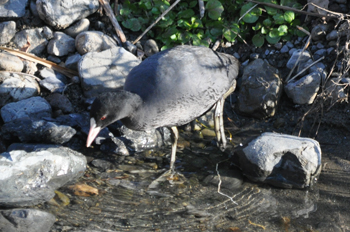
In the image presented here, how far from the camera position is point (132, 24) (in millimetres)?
6051

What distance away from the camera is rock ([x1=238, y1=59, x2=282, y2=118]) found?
5316 millimetres

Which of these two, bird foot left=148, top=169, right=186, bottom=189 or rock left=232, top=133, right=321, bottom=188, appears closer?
rock left=232, top=133, right=321, bottom=188

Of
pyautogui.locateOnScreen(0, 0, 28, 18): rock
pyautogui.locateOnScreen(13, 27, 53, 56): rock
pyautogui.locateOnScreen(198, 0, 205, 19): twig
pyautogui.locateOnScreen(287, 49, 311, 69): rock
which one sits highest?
pyautogui.locateOnScreen(0, 0, 28, 18): rock

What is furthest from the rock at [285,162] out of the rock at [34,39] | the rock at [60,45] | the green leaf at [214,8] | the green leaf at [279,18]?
the rock at [34,39]

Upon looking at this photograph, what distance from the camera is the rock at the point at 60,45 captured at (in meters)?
5.73

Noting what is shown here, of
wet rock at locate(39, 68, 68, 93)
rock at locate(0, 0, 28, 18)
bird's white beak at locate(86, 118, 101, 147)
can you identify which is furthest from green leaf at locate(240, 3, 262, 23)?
rock at locate(0, 0, 28, 18)

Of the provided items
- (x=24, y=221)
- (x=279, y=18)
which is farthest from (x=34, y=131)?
(x=279, y=18)

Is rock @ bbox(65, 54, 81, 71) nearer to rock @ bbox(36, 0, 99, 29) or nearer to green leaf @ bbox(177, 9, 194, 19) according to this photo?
rock @ bbox(36, 0, 99, 29)

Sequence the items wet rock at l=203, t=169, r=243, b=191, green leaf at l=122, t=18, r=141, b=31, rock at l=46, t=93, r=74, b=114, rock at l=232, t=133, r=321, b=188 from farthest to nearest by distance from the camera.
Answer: green leaf at l=122, t=18, r=141, b=31 → rock at l=46, t=93, r=74, b=114 → wet rock at l=203, t=169, r=243, b=191 → rock at l=232, t=133, r=321, b=188

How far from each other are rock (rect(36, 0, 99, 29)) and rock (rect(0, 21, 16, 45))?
0.42 meters

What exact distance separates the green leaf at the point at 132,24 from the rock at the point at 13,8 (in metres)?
1.43

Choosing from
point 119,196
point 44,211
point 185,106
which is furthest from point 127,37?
point 44,211

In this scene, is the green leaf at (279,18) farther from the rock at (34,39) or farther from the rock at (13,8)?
the rock at (13,8)

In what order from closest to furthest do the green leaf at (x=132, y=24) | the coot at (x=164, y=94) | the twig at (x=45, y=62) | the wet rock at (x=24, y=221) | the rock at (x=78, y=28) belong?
the wet rock at (x=24, y=221) → the coot at (x=164, y=94) → the twig at (x=45, y=62) → the rock at (x=78, y=28) → the green leaf at (x=132, y=24)
